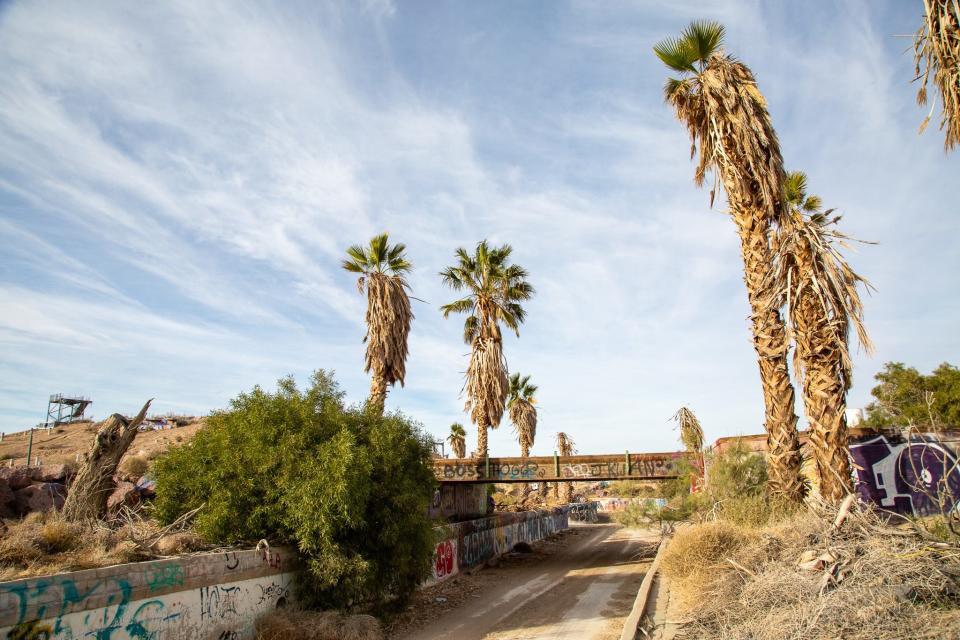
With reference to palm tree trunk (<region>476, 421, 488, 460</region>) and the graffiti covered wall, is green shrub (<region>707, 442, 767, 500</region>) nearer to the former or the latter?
the graffiti covered wall

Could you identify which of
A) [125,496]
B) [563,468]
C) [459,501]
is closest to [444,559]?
[459,501]

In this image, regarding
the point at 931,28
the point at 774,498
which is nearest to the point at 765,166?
the point at 931,28

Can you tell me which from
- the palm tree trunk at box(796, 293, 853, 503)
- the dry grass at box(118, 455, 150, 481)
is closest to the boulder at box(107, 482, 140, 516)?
the dry grass at box(118, 455, 150, 481)

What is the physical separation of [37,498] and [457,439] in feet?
128

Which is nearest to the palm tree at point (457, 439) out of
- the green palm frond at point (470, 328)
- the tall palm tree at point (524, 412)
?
the tall palm tree at point (524, 412)

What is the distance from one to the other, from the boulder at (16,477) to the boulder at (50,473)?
634 mm

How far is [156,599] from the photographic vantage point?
10.1m

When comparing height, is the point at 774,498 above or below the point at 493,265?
below

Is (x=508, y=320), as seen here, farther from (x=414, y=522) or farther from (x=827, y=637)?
(x=827, y=637)

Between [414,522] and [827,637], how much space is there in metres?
11.3

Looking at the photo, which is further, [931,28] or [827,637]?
[931,28]

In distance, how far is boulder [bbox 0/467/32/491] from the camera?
20359mm

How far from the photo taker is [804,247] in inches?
539

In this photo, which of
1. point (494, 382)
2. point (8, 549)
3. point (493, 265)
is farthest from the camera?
point (493, 265)
